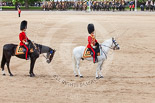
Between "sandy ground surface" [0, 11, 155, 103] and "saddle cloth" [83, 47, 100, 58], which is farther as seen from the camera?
"saddle cloth" [83, 47, 100, 58]

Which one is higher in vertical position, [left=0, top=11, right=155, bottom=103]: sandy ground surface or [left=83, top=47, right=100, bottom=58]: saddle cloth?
[left=83, top=47, right=100, bottom=58]: saddle cloth

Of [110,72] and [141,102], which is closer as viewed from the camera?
[141,102]

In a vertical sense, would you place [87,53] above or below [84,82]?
above

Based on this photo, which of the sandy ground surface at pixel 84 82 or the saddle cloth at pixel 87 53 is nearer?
the sandy ground surface at pixel 84 82

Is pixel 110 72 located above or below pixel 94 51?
below

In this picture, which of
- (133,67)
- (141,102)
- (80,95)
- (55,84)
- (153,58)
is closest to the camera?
(141,102)

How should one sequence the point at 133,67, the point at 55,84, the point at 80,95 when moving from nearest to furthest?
1. the point at 80,95
2. the point at 55,84
3. the point at 133,67

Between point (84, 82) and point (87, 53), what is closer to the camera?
point (84, 82)

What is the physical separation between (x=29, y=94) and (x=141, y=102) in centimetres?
356

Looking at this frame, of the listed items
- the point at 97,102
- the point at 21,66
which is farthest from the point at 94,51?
the point at 21,66

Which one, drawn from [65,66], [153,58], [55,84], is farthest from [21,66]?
[153,58]

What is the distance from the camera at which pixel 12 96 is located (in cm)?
1238

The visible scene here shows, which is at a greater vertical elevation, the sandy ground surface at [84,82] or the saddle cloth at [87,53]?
the saddle cloth at [87,53]

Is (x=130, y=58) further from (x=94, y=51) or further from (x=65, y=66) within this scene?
(x=94, y=51)
